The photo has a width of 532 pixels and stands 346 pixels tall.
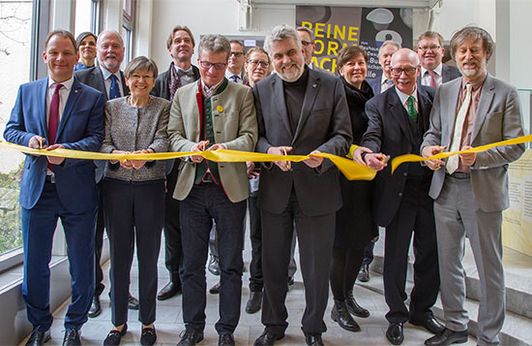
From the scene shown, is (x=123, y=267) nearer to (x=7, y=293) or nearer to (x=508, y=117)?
(x=7, y=293)

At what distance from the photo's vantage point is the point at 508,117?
2.23 metres

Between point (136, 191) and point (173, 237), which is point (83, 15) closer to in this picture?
point (173, 237)

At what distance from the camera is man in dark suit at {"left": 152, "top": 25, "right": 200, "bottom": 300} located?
3.07m

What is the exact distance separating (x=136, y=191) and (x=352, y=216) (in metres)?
1.46

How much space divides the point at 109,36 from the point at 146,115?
92cm

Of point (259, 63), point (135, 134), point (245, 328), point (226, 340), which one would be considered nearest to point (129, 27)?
point (259, 63)

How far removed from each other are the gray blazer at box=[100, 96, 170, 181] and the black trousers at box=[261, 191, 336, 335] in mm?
766

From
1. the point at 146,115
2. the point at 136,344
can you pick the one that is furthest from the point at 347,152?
the point at 136,344

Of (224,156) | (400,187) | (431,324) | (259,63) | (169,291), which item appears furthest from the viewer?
(169,291)

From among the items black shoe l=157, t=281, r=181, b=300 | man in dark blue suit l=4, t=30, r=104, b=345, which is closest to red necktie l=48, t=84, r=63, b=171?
man in dark blue suit l=4, t=30, r=104, b=345

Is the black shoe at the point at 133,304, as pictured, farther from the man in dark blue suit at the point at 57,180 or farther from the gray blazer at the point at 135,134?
the gray blazer at the point at 135,134

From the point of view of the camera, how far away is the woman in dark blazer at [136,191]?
2398mm

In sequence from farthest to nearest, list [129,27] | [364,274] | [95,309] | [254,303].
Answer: [129,27], [364,274], [254,303], [95,309]

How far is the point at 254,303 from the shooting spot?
3.04 m
